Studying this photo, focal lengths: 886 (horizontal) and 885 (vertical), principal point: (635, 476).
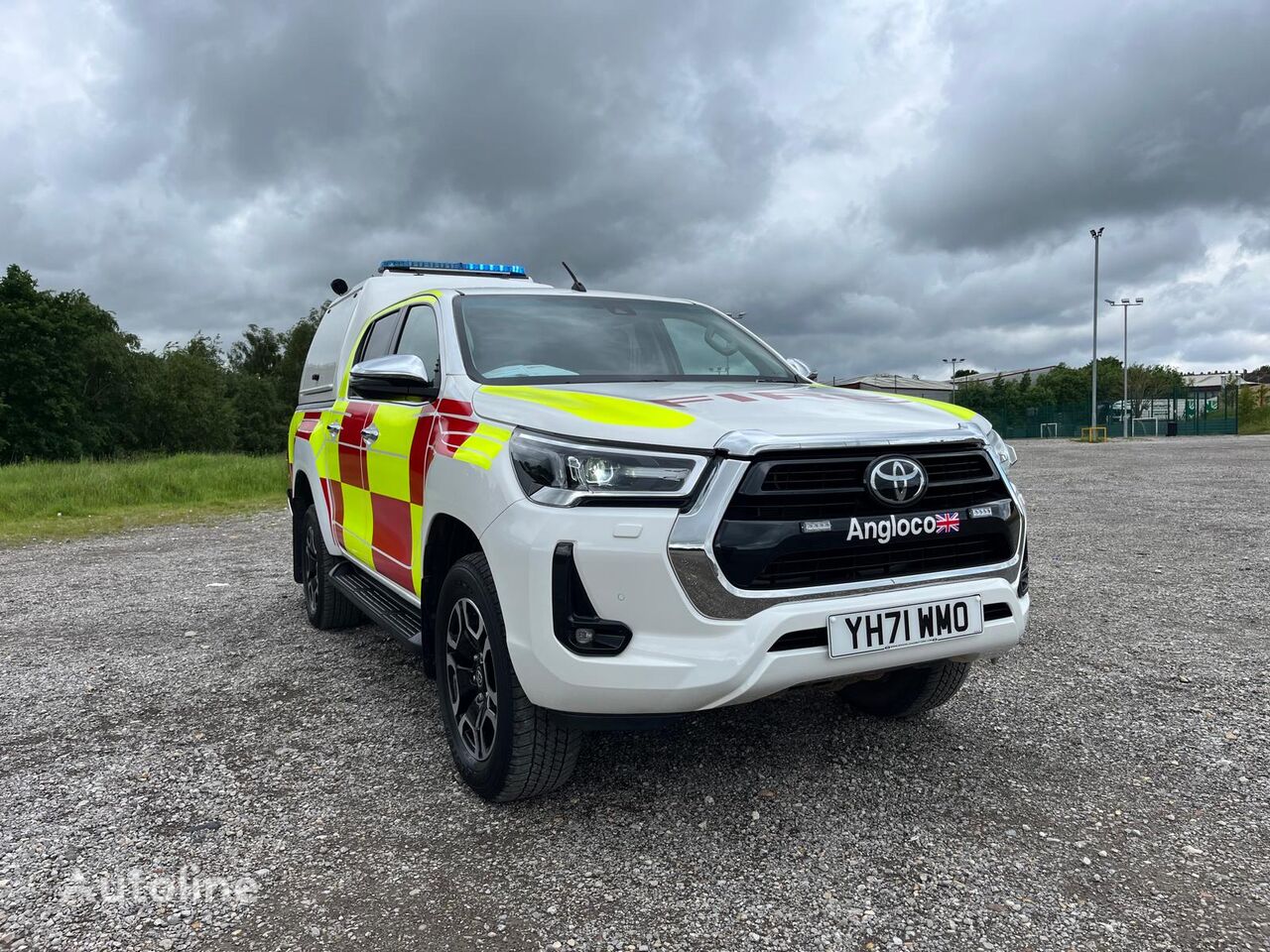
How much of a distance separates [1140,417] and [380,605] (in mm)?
48960

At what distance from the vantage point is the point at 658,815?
112 inches

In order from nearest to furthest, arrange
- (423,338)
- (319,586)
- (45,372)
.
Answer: (423,338) → (319,586) → (45,372)

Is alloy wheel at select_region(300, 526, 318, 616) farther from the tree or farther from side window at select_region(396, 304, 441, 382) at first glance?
the tree

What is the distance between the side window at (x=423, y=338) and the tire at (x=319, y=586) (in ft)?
4.70

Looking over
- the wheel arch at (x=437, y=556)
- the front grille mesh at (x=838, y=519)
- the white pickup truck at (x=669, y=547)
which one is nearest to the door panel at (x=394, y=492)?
the white pickup truck at (x=669, y=547)

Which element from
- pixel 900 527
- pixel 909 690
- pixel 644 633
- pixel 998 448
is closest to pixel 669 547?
pixel 644 633

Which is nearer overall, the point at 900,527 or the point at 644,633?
the point at 644,633

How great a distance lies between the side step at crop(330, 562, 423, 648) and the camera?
11.4ft

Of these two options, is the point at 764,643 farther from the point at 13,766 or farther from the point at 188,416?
the point at 188,416

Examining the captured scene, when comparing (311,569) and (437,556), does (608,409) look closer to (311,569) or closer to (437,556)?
(437,556)

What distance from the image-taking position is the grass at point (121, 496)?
469 inches

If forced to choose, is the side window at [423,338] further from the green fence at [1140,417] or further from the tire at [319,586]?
the green fence at [1140,417]

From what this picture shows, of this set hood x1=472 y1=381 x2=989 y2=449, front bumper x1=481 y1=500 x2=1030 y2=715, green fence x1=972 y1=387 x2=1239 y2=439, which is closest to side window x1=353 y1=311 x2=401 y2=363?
hood x1=472 y1=381 x2=989 y2=449

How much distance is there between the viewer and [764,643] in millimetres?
2404
